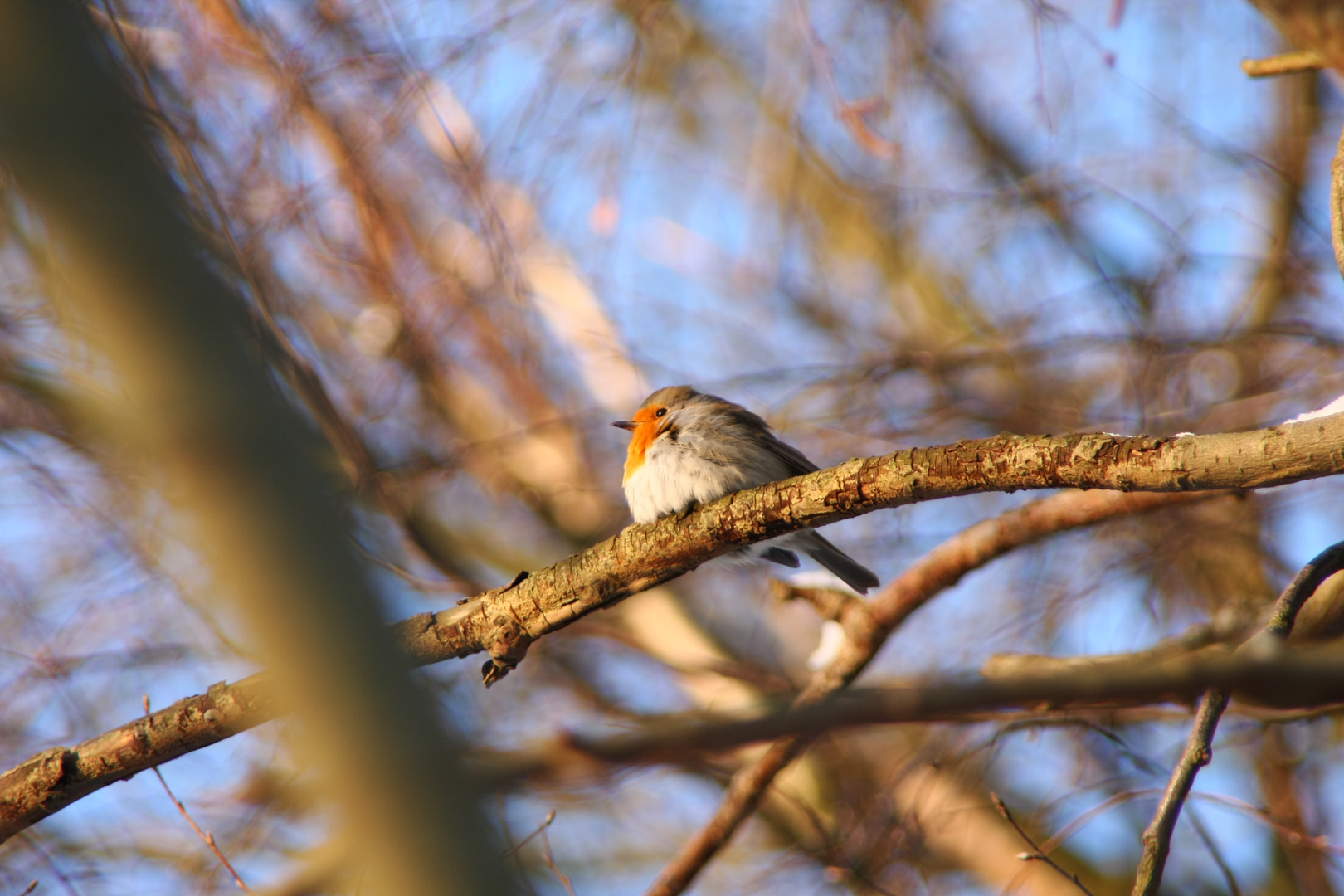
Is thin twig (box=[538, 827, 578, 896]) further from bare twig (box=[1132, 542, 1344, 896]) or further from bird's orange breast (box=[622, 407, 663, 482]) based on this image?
bare twig (box=[1132, 542, 1344, 896])

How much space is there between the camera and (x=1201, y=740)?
2.17m

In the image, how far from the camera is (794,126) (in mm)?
6176

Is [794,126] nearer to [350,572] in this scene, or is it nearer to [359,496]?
[359,496]

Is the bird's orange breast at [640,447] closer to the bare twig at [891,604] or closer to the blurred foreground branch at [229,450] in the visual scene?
the bare twig at [891,604]

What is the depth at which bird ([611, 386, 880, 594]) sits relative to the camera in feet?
11.9

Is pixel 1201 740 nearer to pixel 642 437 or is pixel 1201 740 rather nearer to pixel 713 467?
pixel 713 467

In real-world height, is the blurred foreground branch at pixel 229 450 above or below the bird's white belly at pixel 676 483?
below

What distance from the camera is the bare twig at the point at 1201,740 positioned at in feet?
6.79

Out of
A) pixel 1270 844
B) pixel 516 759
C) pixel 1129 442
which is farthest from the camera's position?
pixel 1270 844

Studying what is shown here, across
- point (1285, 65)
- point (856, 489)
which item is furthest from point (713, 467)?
point (1285, 65)

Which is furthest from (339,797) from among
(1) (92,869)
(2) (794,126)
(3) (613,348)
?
(2) (794,126)

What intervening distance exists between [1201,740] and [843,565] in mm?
2074

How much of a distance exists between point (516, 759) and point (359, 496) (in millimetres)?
3710

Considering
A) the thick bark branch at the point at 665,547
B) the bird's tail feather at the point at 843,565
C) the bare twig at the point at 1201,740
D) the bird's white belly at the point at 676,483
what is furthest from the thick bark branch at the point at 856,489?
the bird's tail feather at the point at 843,565
